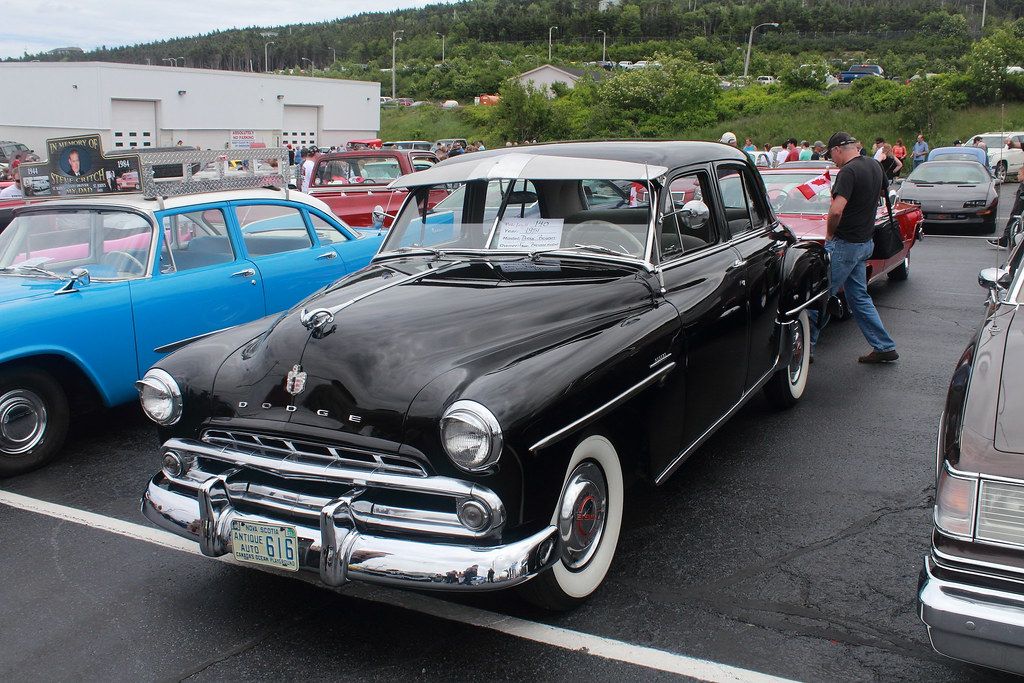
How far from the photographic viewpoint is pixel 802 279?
5.86 metres

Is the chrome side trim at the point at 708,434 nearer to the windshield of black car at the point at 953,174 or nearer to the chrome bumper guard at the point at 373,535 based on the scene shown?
the chrome bumper guard at the point at 373,535

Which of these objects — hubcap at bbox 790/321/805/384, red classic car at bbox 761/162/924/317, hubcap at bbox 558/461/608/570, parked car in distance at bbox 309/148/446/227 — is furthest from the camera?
parked car in distance at bbox 309/148/446/227

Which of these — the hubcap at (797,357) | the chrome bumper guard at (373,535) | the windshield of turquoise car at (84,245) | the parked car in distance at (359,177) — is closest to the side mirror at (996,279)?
the hubcap at (797,357)

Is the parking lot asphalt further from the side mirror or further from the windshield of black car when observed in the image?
the windshield of black car

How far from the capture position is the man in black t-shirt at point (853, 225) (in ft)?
22.4

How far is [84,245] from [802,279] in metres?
4.91

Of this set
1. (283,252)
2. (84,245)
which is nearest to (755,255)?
(283,252)

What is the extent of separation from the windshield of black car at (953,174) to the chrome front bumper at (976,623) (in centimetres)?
1651

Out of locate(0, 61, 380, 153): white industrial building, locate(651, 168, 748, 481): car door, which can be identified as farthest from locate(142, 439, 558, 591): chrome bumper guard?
locate(0, 61, 380, 153): white industrial building

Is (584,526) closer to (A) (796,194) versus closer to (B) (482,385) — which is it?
(B) (482,385)

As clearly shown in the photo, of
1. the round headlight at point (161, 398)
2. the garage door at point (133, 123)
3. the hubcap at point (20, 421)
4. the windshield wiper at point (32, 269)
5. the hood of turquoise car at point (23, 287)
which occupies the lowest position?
the hubcap at point (20, 421)

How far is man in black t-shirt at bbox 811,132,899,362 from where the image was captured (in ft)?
22.4

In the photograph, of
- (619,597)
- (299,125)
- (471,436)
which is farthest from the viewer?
(299,125)

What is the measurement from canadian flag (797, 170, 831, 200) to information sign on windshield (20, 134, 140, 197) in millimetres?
6323
